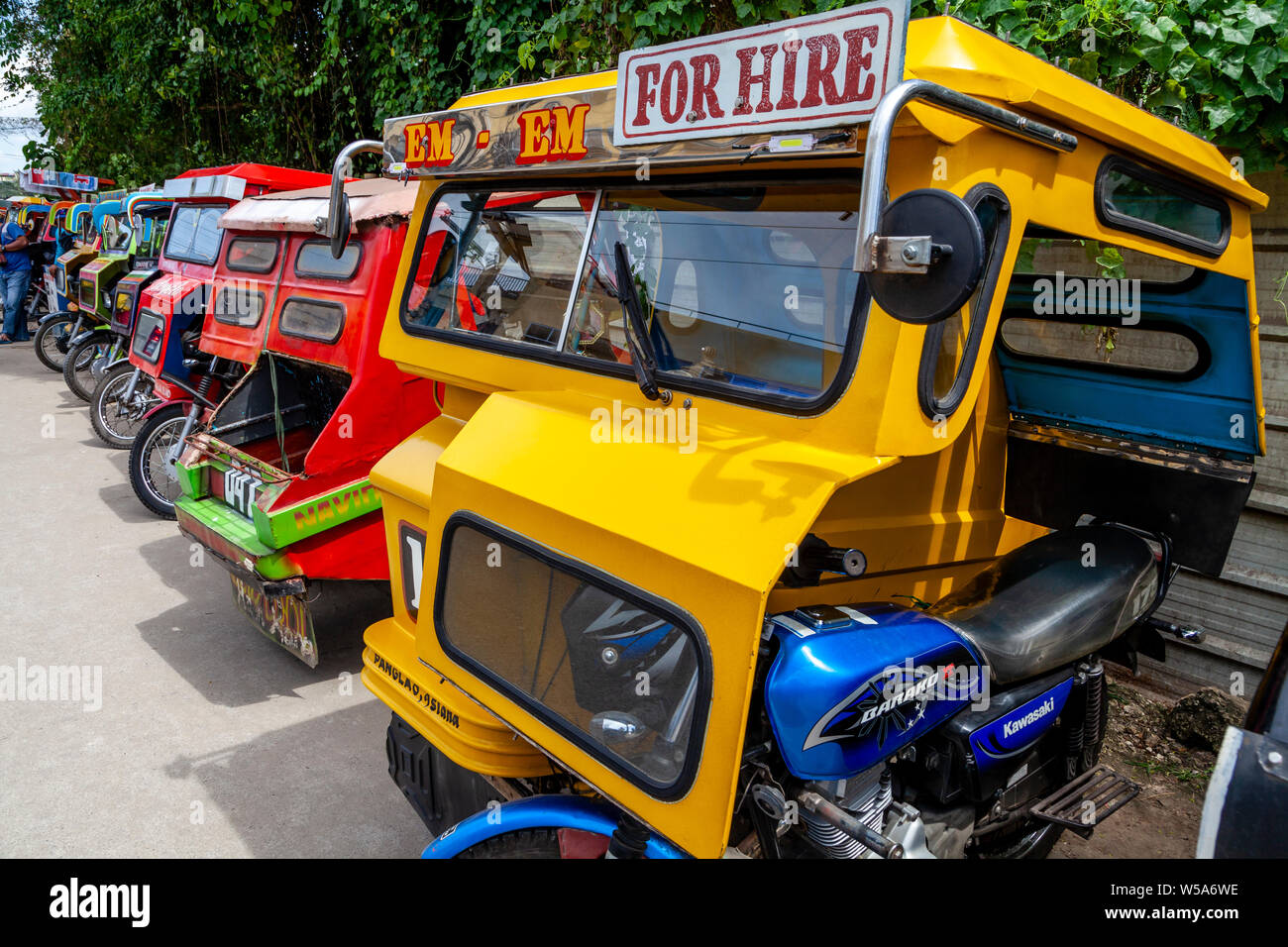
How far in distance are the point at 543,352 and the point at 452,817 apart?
1428 millimetres

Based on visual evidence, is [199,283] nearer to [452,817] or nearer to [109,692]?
[109,692]

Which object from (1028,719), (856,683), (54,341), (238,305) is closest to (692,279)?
(856,683)

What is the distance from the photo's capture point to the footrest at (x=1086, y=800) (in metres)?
2.31

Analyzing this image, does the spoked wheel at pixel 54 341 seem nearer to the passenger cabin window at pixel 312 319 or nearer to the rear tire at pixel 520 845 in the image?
the passenger cabin window at pixel 312 319

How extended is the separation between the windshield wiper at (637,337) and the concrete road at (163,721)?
2.12 metres

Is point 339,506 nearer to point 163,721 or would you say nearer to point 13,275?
point 163,721

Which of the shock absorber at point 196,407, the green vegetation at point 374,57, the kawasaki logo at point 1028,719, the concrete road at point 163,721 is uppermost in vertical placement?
the green vegetation at point 374,57

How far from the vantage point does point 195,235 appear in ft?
24.4

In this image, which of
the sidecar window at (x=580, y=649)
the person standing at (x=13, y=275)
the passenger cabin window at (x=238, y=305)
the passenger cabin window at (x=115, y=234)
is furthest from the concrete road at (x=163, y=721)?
the person standing at (x=13, y=275)

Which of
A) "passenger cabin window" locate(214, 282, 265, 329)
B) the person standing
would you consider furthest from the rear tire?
the person standing

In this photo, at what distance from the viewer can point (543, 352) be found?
2381 mm

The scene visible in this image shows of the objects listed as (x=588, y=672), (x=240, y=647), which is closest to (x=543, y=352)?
(x=588, y=672)

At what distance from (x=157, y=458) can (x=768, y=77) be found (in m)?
6.42

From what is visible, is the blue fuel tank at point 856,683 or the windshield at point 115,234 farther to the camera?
the windshield at point 115,234
